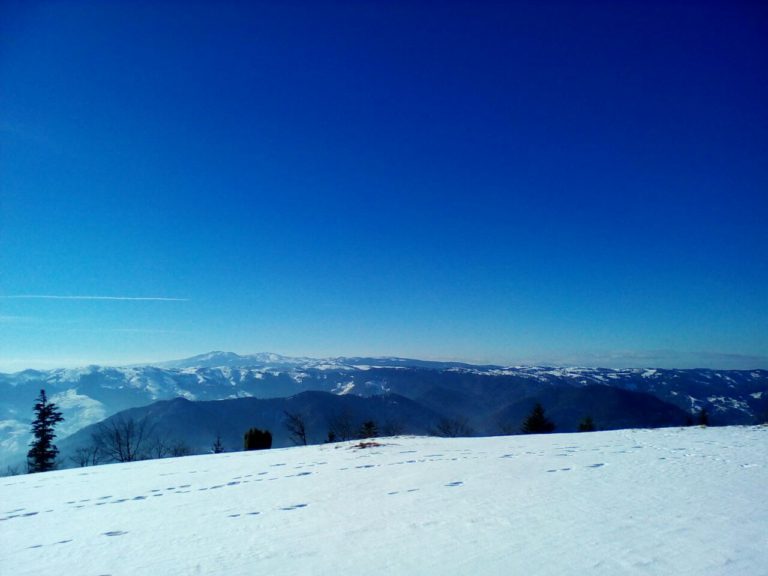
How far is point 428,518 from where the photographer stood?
7.45 meters

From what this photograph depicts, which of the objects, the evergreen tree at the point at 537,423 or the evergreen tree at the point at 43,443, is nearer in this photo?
the evergreen tree at the point at 43,443

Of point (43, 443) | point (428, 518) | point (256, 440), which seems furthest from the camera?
point (43, 443)

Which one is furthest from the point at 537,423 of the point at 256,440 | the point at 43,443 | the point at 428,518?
the point at 43,443

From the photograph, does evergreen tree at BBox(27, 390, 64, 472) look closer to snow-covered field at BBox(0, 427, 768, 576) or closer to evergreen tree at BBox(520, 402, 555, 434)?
snow-covered field at BBox(0, 427, 768, 576)

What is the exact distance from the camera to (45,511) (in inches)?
424

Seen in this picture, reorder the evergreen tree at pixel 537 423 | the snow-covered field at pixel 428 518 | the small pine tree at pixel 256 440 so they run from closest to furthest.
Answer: the snow-covered field at pixel 428 518 → the small pine tree at pixel 256 440 → the evergreen tree at pixel 537 423

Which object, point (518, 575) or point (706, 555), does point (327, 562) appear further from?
point (706, 555)

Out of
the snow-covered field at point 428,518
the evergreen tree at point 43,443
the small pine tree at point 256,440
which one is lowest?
the evergreen tree at point 43,443

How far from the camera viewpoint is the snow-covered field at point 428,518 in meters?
5.55

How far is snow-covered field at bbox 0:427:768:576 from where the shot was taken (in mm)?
5555

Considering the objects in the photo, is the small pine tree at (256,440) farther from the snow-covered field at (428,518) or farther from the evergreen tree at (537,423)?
the evergreen tree at (537,423)

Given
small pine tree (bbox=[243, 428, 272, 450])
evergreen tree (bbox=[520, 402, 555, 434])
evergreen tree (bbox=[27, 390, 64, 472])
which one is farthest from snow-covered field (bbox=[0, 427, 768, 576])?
evergreen tree (bbox=[520, 402, 555, 434])

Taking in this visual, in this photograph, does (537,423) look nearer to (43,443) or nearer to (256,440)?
(256,440)

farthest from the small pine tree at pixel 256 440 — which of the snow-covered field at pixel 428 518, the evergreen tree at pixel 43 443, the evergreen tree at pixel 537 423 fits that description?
the evergreen tree at pixel 537 423
